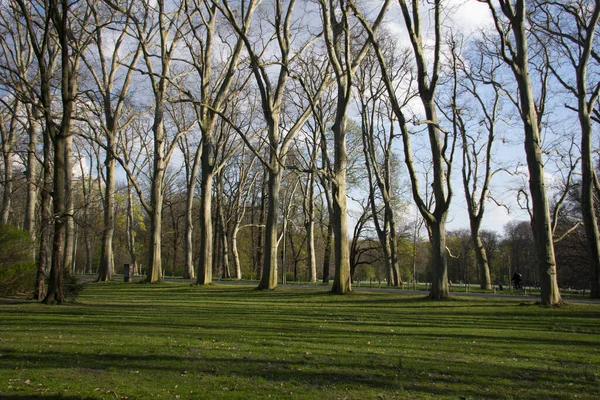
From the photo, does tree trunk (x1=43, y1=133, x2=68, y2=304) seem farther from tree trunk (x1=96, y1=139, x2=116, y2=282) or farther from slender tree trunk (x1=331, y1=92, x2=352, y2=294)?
tree trunk (x1=96, y1=139, x2=116, y2=282)

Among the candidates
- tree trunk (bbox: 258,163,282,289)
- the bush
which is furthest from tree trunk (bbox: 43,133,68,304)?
tree trunk (bbox: 258,163,282,289)

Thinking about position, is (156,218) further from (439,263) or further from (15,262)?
(439,263)

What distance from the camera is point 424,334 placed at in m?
10.2

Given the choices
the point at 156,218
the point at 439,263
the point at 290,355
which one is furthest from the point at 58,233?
the point at 156,218

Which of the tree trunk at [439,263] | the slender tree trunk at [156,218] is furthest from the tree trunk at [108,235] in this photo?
the tree trunk at [439,263]

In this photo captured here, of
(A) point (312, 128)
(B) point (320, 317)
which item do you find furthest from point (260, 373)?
(A) point (312, 128)

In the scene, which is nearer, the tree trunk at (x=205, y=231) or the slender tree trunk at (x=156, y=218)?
the tree trunk at (x=205, y=231)

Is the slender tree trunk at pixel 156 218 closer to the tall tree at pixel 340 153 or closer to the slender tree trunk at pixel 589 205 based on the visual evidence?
the tall tree at pixel 340 153

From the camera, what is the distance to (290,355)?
7504 millimetres

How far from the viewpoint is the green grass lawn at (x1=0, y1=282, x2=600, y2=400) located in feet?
18.6

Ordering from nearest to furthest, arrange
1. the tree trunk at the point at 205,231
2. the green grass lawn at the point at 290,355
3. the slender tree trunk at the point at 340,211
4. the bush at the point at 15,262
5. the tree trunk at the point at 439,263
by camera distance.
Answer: the green grass lawn at the point at 290,355, the bush at the point at 15,262, the tree trunk at the point at 439,263, the slender tree trunk at the point at 340,211, the tree trunk at the point at 205,231

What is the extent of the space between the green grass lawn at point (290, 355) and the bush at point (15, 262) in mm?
2813

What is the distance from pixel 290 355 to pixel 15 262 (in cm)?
1297

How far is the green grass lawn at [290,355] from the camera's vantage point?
5.68m
